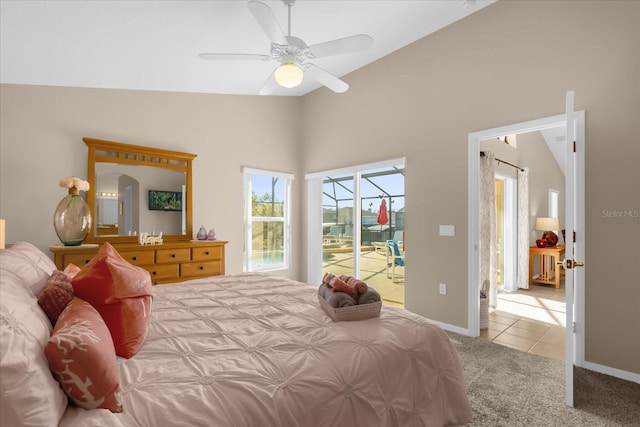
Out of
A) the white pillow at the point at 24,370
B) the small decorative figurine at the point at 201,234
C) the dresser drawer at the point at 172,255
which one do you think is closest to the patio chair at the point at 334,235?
the small decorative figurine at the point at 201,234

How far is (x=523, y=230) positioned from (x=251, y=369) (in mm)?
5963

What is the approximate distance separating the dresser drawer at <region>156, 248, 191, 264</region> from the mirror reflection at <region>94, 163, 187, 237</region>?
471 mm

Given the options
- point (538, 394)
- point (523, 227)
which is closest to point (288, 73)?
point (538, 394)

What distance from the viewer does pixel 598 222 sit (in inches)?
103

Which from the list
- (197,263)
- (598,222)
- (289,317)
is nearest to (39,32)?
(197,263)

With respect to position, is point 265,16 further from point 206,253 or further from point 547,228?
point 547,228

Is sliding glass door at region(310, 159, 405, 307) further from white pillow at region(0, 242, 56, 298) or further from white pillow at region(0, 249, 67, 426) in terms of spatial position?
white pillow at region(0, 249, 67, 426)

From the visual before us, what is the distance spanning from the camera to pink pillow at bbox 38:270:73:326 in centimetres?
119

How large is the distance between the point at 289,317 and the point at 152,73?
318 cm

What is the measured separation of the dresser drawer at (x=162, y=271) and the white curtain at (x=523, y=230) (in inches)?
215

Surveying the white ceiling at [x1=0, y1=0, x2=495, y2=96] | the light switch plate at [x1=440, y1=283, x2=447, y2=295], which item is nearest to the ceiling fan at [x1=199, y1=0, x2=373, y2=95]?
the white ceiling at [x1=0, y1=0, x2=495, y2=96]

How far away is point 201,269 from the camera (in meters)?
3.89

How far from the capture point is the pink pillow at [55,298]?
3.91 feet

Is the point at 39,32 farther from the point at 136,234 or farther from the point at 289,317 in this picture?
the point at 289,317
